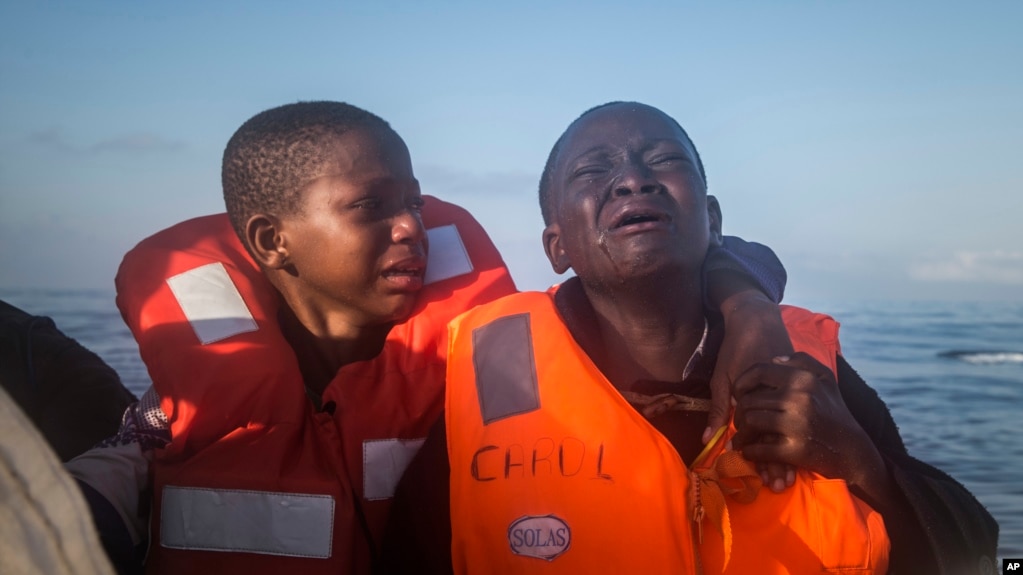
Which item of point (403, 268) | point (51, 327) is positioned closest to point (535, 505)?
point (403, 268)

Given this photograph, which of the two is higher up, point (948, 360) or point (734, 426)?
point (734, 426)

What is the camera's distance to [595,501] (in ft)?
6.30

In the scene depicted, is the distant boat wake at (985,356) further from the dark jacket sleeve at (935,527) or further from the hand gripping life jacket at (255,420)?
the hand gripping life jacket at (255,420)

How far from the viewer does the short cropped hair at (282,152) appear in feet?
8.80

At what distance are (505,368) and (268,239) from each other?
105 centimetres

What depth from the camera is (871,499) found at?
1.93m

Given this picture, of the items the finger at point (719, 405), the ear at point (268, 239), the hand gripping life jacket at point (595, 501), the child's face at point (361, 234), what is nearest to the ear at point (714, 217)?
the hand gripping life jacket at point (595, 501)

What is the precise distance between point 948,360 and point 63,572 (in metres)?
9.37

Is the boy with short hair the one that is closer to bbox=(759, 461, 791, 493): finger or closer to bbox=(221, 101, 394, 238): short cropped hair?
bbox=(221, 101, 394, 238): short cropped hair

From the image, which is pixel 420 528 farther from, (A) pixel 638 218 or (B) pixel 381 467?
(A) pixel 638 218

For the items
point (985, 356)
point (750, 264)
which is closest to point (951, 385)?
point (985, 356)

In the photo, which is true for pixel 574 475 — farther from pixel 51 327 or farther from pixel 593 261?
pixel 51 327

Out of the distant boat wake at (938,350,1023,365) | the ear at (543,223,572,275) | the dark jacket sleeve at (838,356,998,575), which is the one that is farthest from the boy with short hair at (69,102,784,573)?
the distant boat wake at (938,350,1023,365)

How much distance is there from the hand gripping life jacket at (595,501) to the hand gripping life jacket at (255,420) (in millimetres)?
356
